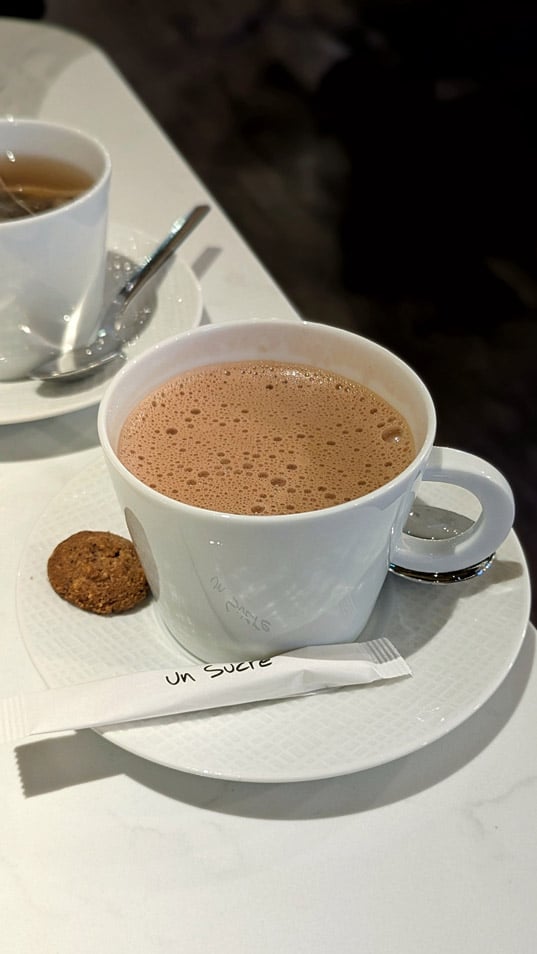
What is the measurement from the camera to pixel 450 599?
66 centimetres

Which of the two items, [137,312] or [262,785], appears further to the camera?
[137,312]

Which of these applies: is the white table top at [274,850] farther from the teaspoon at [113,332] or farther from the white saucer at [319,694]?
the teaspoon at [113,332]

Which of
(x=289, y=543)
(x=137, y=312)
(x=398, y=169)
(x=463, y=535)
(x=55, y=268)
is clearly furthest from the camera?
(x=398, y=169)

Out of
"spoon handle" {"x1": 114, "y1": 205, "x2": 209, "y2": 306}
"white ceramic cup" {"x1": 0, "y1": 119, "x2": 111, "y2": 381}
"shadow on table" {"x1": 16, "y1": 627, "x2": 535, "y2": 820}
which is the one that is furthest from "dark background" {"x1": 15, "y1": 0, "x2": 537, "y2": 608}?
"shadow on table" {"x1": 16, "y1": 627, "x2": 535, "y2": 820}

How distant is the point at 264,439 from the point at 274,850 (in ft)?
0.90

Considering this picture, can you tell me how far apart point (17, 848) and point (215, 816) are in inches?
4.6

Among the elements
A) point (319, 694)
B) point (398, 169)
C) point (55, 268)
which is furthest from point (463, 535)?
point (398, 169)

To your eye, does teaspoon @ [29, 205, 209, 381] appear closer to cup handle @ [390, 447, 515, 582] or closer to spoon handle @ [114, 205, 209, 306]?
spoon handle @ [114, 205, 209, 306]

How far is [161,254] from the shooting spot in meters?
1.01

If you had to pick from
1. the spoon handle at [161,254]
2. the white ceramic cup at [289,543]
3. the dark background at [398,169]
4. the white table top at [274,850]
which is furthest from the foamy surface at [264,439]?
the dark background at [398,169]

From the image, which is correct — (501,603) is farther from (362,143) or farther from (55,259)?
(362,143)

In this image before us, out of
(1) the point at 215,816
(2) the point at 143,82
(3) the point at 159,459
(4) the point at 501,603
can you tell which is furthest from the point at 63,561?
(2) the point at 143,82

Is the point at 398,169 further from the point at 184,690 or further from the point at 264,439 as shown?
the point at 184,690

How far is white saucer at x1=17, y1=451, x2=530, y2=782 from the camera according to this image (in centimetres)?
55
